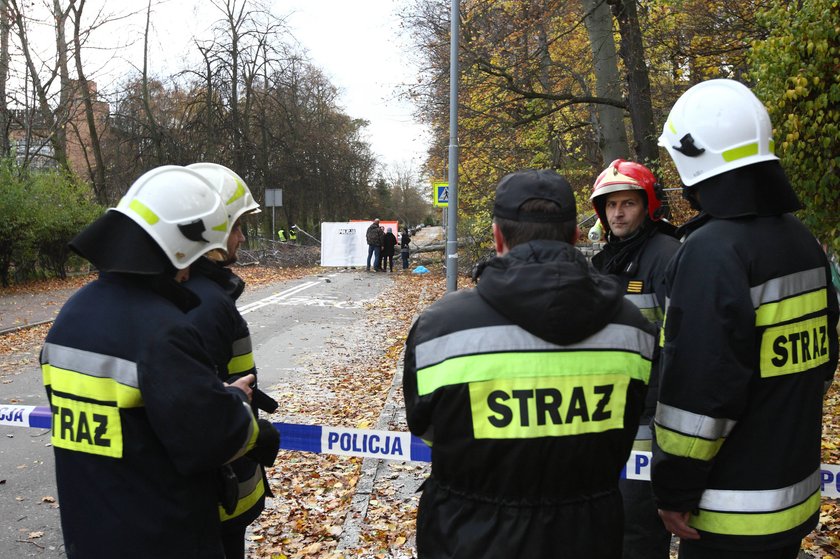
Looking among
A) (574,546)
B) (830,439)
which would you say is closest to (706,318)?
(574,546)

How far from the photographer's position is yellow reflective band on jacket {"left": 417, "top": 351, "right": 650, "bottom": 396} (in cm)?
189

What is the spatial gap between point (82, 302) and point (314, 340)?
36.0ft

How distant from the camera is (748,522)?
2.23 m

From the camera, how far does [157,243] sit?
7.34ft

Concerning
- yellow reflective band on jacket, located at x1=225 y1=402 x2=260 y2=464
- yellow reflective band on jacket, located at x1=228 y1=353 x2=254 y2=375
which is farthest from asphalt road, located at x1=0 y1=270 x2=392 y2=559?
yellow reflective band on jacket, located at x1=225 y1=402 x2=260 y2=464

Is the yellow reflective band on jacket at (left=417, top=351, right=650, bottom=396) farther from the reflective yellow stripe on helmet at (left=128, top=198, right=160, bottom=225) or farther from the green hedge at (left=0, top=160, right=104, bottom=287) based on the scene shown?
the green hedge at (left=0, top=160, right=104, bottom=287)

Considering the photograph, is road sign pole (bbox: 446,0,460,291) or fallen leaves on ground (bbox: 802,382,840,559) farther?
road sign pole (bbox: 446,0,460,291)

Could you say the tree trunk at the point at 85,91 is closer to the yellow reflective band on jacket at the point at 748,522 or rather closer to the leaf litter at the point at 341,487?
the leaf litter at the point at 341,487

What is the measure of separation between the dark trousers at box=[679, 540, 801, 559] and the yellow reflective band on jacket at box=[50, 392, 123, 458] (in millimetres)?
1868

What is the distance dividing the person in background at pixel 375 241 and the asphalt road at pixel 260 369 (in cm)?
443

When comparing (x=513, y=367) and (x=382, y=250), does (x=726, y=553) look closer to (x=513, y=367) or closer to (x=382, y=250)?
(x=513, y=367)

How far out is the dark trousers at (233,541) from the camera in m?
3.01

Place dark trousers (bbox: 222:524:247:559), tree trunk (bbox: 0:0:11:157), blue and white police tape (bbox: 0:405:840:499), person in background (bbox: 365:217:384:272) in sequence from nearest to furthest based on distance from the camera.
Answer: dark trousers (bbox: 222:524:247:559) < blue and white police tape (bbox: 0:405:840:499) < tree trunk (bbox: 0:0:11:157) < person in background (bbox: 365:217:384:272)

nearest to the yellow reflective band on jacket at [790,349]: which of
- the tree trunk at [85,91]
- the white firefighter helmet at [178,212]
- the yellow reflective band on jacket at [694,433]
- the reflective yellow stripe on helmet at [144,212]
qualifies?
the yellow reflective band on jacket at [694,433]
